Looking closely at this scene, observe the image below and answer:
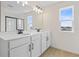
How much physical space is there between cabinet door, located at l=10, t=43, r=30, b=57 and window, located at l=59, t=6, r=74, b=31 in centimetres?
243

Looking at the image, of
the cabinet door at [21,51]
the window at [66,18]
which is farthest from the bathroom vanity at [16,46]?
the window at [66,18]

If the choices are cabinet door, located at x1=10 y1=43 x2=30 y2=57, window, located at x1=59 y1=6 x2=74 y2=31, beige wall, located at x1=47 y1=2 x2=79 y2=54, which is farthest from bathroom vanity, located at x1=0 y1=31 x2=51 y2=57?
window, located at x1=59 y1=6 x2=74 y2=31

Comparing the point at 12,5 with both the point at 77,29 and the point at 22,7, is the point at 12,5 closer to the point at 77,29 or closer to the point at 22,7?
the point at 22,7

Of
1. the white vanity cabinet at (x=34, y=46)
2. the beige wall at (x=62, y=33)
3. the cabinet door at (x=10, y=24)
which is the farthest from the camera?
the beige wall at (x=62, y=33)

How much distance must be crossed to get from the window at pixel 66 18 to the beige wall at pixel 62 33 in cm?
18

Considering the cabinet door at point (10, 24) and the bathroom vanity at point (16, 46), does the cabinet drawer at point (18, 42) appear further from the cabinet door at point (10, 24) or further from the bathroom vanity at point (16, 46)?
the cabinet door at point (10, 24)

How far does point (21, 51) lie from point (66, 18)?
2890 mm

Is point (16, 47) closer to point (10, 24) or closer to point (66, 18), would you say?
point (10, 24)

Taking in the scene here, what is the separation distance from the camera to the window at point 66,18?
4040mm

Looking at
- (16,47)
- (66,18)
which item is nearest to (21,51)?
(16,47)

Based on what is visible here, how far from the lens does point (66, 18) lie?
429cm

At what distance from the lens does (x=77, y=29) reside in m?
3.69

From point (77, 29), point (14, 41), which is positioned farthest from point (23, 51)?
point (77, 29)

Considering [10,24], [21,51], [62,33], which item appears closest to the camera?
[21,51]
